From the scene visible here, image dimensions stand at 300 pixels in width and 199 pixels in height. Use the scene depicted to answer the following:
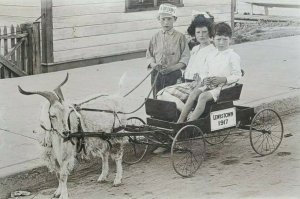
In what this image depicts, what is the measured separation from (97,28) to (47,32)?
4.43 feet

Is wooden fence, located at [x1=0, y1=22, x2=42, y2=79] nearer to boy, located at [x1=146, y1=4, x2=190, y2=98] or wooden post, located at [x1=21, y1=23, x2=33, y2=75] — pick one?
wooden post, located at [x1=21, y1=23, x2=33, y2=75]

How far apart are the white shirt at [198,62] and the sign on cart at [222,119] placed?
0.61 meters

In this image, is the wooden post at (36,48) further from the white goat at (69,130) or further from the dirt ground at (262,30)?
the dirt ground at (262,30)

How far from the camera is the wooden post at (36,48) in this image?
1122 centimetres

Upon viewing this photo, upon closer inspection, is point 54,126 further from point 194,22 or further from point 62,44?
point 62,44

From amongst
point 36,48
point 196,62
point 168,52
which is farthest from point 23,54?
point 196,62

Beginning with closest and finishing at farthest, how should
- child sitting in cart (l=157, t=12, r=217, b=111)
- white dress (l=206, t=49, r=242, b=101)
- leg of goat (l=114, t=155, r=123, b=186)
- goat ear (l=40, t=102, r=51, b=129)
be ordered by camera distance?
1. goat ear (l=40, t=102, r=51, b=129)
2. leg of goat (l=114, t=155, r=123, b=186)
3. white dress (l=206, t=49, r=242, b=101)
4. child sitting in cart (l=157, t=12, r=217, b=111)

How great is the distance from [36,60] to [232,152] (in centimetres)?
572

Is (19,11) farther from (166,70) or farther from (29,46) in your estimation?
(166,70)

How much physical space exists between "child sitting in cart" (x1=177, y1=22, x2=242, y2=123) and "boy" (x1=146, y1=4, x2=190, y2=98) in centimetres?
54

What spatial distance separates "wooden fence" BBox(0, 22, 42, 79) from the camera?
1103 centimetres

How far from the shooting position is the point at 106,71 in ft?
37.5

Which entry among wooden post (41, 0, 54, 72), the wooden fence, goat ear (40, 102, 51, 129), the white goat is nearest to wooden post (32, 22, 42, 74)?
the wooden fence

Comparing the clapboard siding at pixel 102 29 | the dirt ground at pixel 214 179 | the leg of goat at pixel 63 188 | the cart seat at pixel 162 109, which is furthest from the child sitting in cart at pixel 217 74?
the clapboard siding at pixel 102 29
